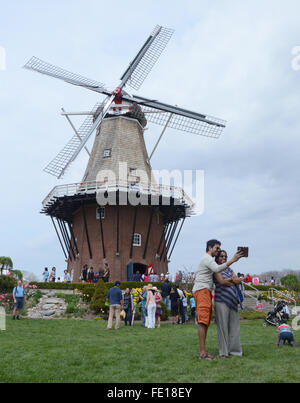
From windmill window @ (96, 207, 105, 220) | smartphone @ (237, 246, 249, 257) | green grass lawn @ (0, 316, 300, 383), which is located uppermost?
windmill window @ (96, 207, 105, 220)

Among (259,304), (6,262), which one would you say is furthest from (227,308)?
(6,262)

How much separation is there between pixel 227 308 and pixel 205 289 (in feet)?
2.04

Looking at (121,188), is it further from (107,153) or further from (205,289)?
(205,289)

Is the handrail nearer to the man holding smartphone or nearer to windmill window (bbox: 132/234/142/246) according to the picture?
windmill window (bbox: 132/234/142/246)

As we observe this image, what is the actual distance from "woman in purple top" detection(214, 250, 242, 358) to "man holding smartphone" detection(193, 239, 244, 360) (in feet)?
0.81

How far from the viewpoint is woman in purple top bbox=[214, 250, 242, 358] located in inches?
311

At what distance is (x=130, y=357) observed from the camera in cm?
802

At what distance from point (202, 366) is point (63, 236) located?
87.7 feet

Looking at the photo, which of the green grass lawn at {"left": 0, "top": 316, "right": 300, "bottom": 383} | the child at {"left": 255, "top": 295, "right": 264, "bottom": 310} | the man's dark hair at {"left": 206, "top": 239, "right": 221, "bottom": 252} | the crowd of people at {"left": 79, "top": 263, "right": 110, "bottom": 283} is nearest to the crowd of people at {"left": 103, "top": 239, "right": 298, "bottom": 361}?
the man's dark hair at {"left": 206, "top": 239, "right": 221, "bottom": 252}

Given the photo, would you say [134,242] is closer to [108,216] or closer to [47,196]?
[108,216]

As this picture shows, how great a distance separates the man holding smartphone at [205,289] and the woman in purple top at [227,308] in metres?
0.25

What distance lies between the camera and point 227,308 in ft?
26.2

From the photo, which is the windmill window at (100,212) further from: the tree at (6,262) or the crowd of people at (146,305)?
the tree at (6,262)
